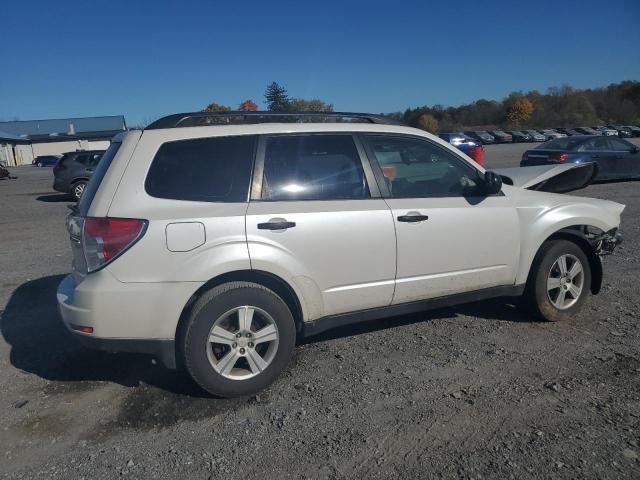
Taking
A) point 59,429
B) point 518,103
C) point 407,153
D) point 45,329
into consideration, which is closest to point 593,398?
point 407,153

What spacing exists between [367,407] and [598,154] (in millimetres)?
14470

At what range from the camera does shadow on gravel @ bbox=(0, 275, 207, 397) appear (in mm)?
3752

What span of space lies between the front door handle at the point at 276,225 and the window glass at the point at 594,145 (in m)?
13.9

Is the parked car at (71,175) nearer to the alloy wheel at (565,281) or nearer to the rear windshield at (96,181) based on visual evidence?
the rear windshield at (96,181)

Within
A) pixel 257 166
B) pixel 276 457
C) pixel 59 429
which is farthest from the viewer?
pixel 257 166

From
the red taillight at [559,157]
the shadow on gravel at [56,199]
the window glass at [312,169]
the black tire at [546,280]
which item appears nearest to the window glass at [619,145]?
the red taillight at [559,157]

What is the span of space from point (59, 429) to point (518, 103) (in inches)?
3886

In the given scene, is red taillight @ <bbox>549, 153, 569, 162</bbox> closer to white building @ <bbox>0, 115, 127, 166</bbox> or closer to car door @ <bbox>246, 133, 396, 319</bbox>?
car door @ <bbox>246, 133, 396, 319</bbox>

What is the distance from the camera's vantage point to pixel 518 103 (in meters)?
91.1

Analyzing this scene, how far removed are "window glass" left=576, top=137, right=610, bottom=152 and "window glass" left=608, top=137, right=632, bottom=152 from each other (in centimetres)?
21

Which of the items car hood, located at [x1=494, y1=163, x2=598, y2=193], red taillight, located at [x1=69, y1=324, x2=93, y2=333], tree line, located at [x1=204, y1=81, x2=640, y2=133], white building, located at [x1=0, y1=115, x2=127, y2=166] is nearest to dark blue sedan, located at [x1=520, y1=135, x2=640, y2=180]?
car hood, located at [x1=494, y1=163, x2=598, y2=193]

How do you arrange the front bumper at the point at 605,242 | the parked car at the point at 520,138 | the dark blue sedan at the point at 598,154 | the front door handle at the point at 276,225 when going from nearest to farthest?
the front door handle at the point at 276,225
the front bumper at the point at 605,242
the dark blue sedan at the point at 598,154
the parked car at the point at 520,138

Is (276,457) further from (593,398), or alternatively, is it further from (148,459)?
(593,398)

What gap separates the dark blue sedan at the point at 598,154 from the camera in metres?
14.7
